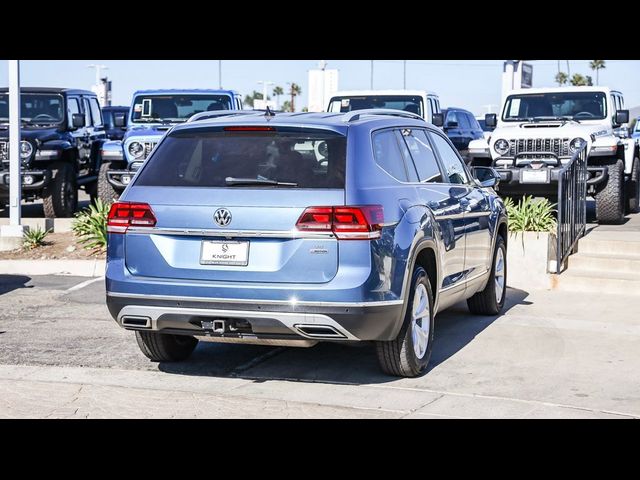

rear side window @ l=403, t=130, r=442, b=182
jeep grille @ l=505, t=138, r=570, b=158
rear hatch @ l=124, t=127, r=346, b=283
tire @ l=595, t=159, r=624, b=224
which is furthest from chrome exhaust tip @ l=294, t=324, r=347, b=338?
tire @ l=595, t=159, r=624, b=224

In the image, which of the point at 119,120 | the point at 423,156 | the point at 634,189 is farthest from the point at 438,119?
the point at 423,156

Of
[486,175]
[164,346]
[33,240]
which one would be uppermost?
[486,175]

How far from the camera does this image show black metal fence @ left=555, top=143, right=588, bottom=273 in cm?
1190

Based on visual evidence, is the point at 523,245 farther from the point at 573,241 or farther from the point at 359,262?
the point at 359,262

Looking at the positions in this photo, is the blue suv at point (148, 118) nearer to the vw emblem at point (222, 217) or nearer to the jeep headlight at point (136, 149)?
the jeep headlight at point (136, 149)

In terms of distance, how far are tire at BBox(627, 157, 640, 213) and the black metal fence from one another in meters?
4.17

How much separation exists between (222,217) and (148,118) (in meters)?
10.4

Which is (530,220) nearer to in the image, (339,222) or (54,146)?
(339,222)

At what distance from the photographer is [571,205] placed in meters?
12.5

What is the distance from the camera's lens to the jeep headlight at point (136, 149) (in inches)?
633
